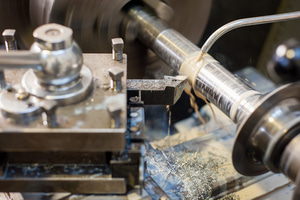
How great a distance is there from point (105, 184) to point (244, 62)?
4.97 feet

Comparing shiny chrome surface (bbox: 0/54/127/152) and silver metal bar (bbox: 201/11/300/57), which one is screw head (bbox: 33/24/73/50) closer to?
shiny chrome surface (bbox: 0/54/127/152)

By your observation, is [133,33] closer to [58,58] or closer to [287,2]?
[58,58]

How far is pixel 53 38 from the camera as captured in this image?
65 cm

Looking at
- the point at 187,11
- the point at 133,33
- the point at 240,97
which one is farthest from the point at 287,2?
the point at 240,97

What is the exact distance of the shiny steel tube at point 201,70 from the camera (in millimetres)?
884

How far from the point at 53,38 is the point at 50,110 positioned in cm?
14

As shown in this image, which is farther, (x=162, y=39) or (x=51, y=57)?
(x=162, y=39)

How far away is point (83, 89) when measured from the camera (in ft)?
2.35

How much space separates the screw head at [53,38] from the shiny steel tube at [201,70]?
441 mm

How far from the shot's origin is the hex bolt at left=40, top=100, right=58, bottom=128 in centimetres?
62

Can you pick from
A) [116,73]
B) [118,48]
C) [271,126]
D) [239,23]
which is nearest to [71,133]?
[116,73]

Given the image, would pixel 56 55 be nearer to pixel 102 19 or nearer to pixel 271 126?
pixel 271 126

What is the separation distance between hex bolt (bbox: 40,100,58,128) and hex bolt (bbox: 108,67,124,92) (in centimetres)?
14

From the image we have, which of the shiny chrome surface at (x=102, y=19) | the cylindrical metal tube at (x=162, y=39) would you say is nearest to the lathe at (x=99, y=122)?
the cylindrical metal tube at (x=162, y=39)
